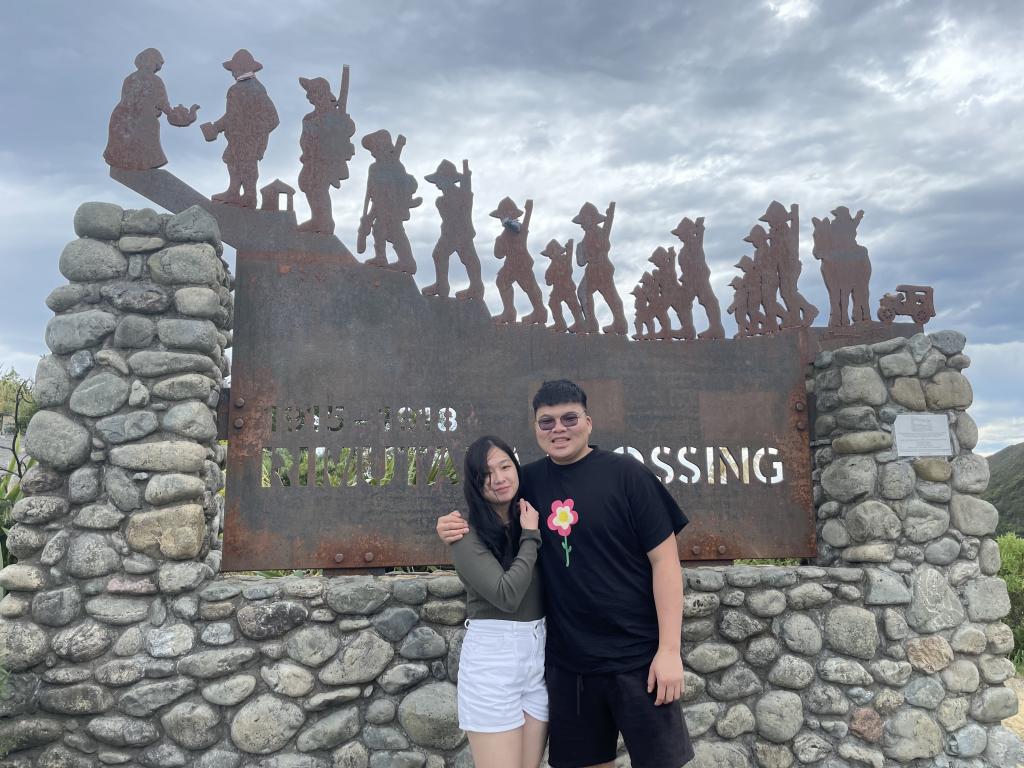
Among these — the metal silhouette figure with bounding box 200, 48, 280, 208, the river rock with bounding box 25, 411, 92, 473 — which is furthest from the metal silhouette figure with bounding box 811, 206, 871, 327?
the river rock with bounding box 25, 411, 92, 473

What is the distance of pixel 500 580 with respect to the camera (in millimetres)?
2184

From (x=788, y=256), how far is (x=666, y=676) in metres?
2.85

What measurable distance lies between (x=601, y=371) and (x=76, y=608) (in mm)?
2669

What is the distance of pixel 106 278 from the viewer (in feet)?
10.9

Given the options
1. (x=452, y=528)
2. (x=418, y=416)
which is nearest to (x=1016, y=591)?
(x=418, y=416)

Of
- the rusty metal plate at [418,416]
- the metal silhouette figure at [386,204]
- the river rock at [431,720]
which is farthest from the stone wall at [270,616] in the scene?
the metal silhouette figure at [386,204]

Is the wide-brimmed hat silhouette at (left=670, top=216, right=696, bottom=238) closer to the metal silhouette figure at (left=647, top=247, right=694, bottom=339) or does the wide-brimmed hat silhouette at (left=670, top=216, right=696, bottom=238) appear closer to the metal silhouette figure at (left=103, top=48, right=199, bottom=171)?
the metal silhouette figure at (left=647, top=247, right=694, bottom=339)

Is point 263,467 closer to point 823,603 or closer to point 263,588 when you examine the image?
point 263,588

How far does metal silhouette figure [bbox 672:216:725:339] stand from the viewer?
405cm

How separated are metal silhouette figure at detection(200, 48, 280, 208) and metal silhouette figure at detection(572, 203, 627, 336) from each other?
1696mm

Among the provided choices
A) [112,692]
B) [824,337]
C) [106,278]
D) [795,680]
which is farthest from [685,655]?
[106,278]

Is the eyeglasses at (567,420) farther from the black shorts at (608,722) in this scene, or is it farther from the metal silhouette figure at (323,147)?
the metal silhouette figure at (323,147)

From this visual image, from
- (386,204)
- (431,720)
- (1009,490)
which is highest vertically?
(386,204)

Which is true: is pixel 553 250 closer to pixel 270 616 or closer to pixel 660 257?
pixel 660 257
